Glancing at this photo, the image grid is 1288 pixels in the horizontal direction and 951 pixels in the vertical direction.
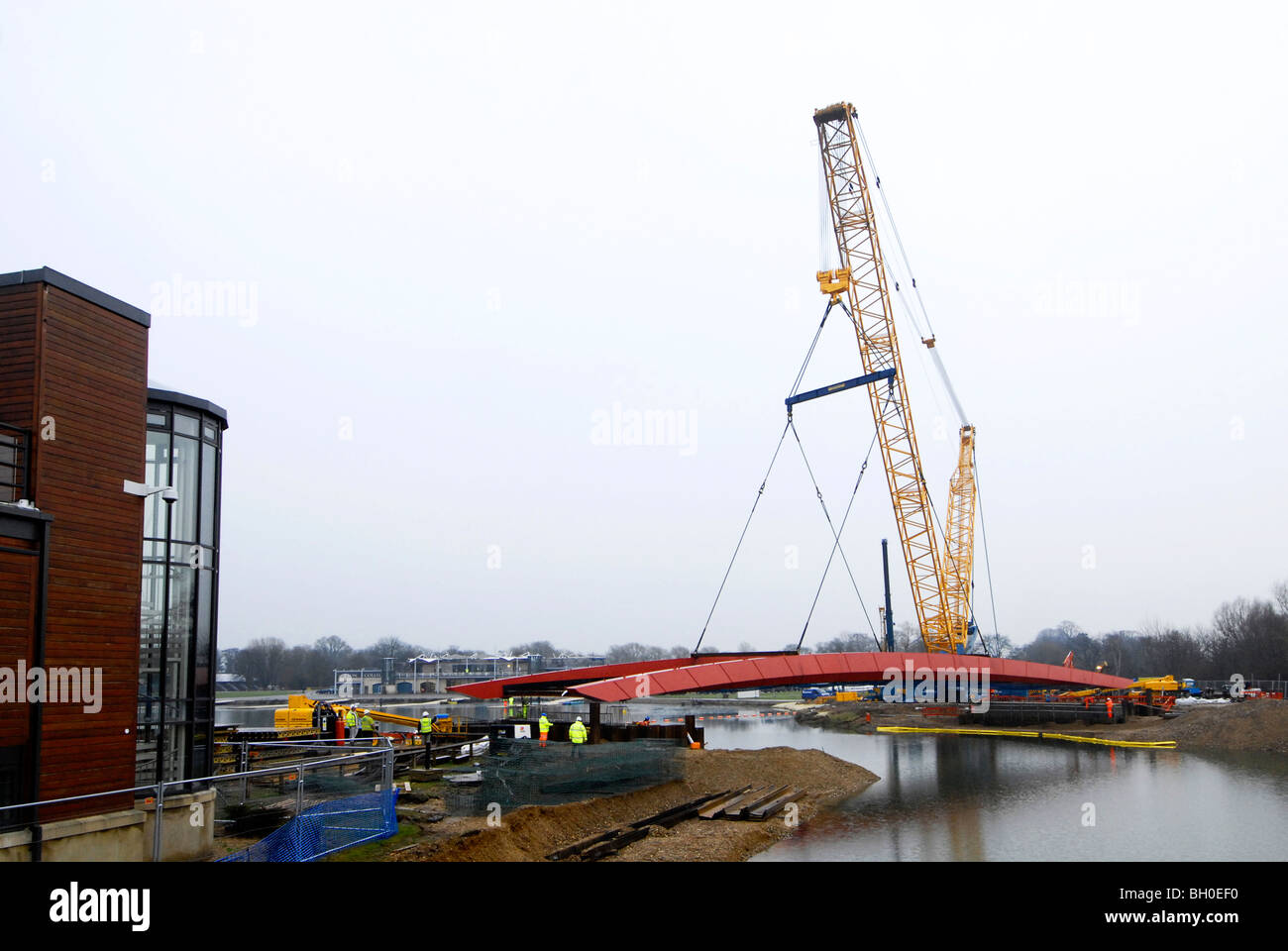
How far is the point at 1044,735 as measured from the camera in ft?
168

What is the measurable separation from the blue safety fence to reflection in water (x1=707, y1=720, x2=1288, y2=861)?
804cm

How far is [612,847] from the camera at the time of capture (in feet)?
59.3

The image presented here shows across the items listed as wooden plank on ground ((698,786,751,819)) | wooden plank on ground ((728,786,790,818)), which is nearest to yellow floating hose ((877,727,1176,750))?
wooden plank on ground ((728,786,790,818))

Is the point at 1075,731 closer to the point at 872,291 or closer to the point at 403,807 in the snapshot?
the point at 872,291

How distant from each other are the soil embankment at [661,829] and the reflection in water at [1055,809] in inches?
36.4

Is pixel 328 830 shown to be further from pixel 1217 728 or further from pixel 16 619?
pixel 1217 728

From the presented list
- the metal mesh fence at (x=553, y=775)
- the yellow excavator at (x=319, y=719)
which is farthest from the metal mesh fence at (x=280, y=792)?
the yellow excavator at (x=319, y=719)

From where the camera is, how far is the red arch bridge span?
28703 mm

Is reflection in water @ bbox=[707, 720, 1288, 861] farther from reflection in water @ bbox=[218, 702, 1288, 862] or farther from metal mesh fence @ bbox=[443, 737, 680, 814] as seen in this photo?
metal mesh fence @ bbox=[443, 737, 680, 814]

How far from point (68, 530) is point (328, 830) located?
5996 millimetres

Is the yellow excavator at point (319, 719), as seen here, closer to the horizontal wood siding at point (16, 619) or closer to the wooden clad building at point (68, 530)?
the wooden clad building at point (68, 530)
